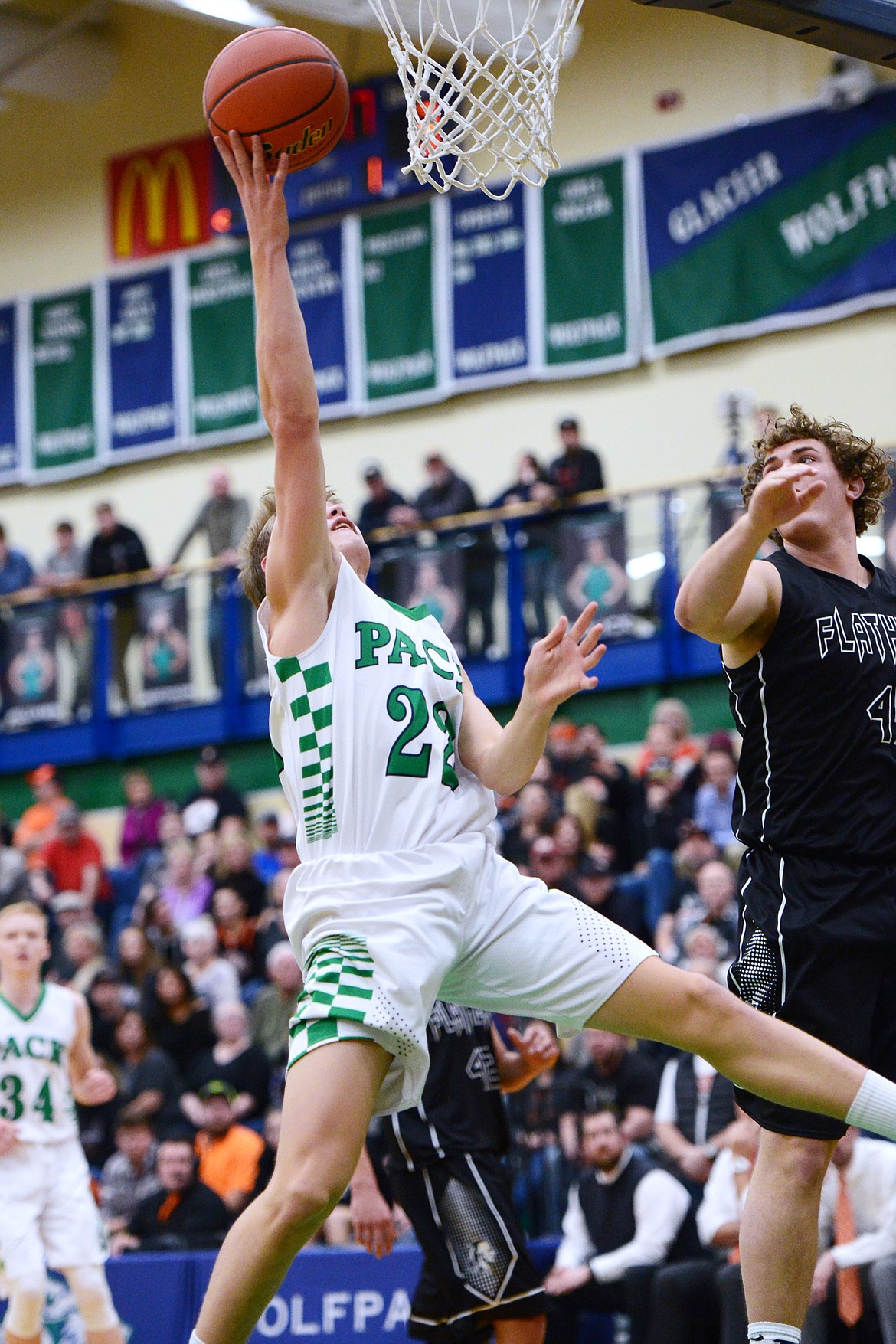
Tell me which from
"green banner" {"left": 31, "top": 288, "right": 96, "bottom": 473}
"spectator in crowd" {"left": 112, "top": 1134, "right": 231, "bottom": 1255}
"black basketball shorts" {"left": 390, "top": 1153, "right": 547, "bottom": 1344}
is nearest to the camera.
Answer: "black basketball shorts" {"left": 390, "top": 1153, "right": 547, "bottom": 1344}

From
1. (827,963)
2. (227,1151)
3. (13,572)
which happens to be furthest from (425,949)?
(13,572)

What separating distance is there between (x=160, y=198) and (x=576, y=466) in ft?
23.9

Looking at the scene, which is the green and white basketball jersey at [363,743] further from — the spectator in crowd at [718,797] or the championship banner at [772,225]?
the championship banner at [772,225]

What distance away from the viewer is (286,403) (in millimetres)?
4516

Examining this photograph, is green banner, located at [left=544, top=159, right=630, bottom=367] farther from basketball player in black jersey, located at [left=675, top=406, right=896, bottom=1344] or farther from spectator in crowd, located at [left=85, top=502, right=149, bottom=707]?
basketball player in black jersey, located at [left=675, top=406, right=896, bottom=1344]

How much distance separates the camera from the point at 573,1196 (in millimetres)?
8992

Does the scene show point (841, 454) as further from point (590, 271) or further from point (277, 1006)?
point (590, 271)

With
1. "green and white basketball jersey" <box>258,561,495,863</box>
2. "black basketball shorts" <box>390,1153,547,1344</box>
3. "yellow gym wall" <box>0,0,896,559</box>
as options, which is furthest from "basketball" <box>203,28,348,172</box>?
"yellow gym wall" <box>0,0,896,559</box>

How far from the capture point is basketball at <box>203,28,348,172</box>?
4.86 m

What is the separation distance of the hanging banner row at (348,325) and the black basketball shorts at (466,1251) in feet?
38.0

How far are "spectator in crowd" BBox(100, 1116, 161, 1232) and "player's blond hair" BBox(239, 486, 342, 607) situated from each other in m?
6.71

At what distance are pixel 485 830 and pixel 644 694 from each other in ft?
34.6

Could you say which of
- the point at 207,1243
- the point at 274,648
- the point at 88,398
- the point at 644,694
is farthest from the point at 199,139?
the point at 274,648

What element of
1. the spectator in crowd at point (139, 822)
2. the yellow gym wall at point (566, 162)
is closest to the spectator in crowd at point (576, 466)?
the yellow gym wall at point (566, 162)
